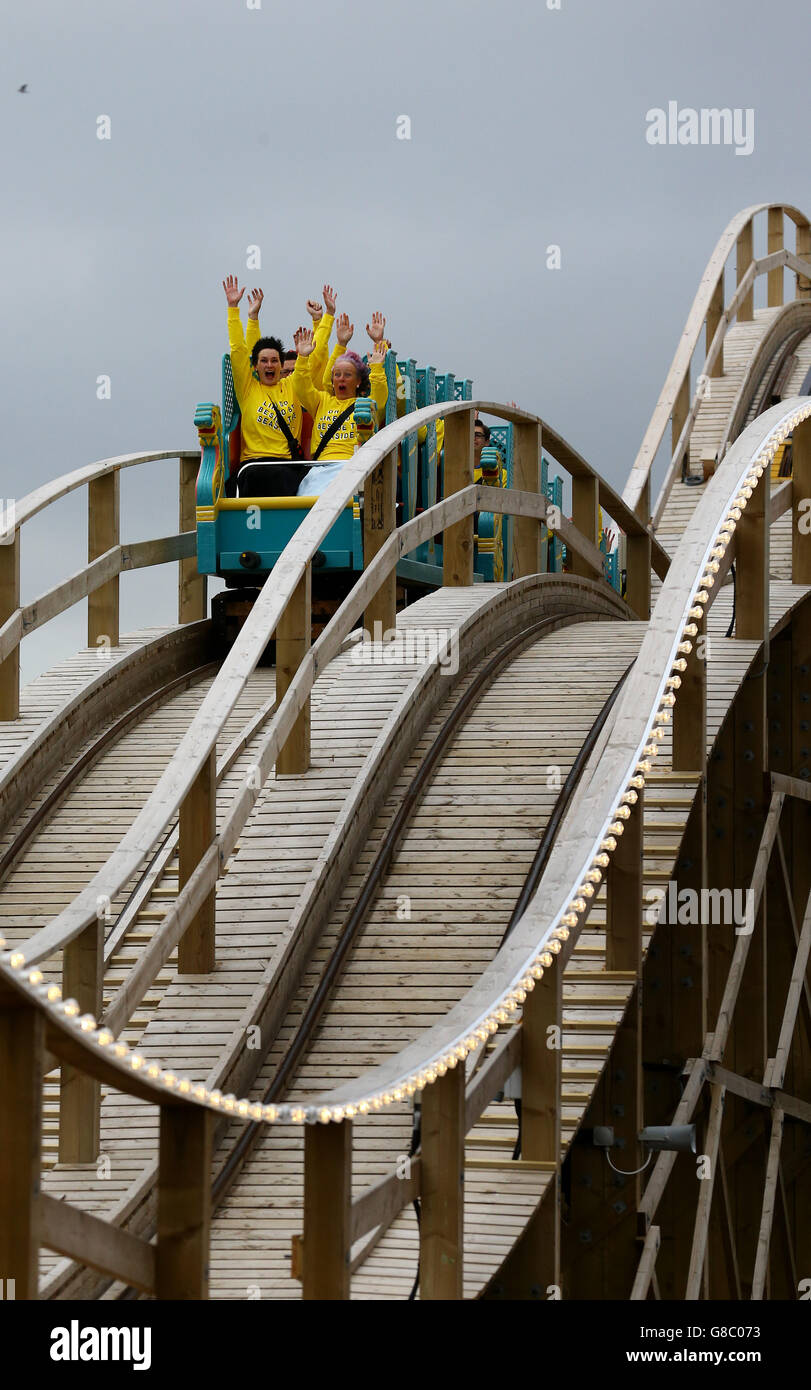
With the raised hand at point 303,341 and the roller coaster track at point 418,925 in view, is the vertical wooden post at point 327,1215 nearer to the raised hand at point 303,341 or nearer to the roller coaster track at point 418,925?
the roller coaster track at point 418,925

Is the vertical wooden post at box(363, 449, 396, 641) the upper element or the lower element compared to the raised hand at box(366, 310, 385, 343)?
lower

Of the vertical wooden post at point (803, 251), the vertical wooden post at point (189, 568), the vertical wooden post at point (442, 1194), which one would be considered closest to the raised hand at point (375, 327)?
the vertical wooden post at point (189, 568)

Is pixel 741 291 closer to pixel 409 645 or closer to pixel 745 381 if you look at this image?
pixel 745 381

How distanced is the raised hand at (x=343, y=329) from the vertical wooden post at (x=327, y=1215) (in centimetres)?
910

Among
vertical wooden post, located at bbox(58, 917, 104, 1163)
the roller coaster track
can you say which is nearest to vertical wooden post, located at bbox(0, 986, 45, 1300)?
the roller coaster track

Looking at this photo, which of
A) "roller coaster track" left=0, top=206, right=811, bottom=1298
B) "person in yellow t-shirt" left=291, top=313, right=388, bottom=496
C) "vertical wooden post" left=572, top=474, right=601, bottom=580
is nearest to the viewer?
"roller coaster track" left=0, top=206, right=811, bottom=1298

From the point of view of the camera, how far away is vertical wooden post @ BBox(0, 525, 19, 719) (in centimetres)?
1041

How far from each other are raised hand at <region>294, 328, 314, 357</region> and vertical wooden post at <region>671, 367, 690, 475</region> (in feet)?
22.1

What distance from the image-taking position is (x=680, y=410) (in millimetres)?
20562

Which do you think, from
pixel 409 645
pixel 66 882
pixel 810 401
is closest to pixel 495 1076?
pixel 66 882

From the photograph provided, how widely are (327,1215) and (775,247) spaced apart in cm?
2113

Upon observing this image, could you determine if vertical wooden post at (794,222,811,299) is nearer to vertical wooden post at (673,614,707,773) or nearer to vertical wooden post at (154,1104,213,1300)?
vertical wooden post at (673,614,707,773)

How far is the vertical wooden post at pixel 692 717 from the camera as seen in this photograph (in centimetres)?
940

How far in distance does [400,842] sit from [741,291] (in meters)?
15.0
